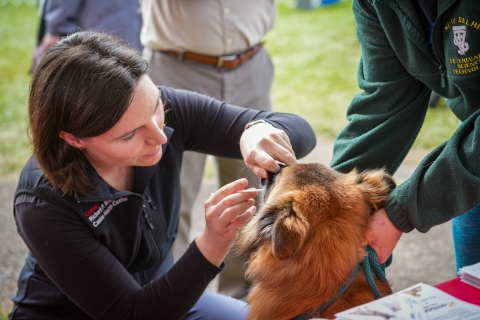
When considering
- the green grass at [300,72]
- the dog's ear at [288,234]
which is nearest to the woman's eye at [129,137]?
the dog's ear at [288,234]

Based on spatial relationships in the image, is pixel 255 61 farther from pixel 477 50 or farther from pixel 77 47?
pixel 477 50

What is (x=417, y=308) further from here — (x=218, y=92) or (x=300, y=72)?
(x=300, y=72)

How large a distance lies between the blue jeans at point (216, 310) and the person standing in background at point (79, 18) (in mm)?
2813

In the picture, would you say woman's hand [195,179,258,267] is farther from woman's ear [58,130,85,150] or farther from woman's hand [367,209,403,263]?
woman's ear [58,130,85,150]

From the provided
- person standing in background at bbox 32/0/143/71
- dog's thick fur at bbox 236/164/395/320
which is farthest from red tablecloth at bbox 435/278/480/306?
person standing in background at bbox 32/0/143/71

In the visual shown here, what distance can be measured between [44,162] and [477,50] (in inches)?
67.4

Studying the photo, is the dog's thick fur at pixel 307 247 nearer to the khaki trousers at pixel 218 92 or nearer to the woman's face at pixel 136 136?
the woman's face at pixel 136 136

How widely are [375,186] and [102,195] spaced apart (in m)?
1.13

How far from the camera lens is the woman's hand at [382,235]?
1853 mm

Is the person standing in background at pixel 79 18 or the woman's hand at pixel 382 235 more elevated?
the woman's hand at pixel 382 235

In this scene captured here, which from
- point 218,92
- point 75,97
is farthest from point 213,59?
point 75,97

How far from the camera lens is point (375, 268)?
1.83 meters

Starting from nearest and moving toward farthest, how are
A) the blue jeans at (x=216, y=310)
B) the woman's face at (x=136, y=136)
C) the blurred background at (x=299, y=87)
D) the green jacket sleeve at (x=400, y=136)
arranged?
the green jacket sleeve at (x=400, y=136)
the woman's face at (x=136, y=136)
the blue jeans at (x=216, y=310)
the blurred background at (x=299, y=87)

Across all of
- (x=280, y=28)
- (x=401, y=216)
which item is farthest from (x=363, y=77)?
(x=280, y=28)
